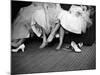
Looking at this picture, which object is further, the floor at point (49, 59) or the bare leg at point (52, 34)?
the bare leg at point (52, 34)

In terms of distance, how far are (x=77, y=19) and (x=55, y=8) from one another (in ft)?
1.39

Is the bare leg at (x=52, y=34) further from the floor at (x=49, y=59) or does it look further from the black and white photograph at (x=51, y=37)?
the floor at (x=49, y=59)

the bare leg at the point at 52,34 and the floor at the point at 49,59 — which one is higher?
the bare leg at the point at 52,34

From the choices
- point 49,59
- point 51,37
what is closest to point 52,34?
point 51,37

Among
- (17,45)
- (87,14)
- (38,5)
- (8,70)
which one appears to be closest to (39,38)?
(17,45)

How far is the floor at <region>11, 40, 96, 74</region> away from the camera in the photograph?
94.5 inches

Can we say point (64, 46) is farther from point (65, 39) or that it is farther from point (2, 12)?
point (2, 12)

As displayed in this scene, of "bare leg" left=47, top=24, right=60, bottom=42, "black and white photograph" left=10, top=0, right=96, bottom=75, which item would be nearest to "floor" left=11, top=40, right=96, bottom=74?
"black and white photograph" left=10, top=0, right=96, bottom=75

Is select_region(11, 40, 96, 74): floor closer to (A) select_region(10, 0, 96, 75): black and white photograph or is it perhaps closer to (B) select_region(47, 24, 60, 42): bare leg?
(A) select_region(10, 0, 96, 75): black and white photograph

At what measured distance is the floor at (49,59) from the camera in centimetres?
240

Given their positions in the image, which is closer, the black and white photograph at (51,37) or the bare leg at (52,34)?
the black and white photograph at (51,37)

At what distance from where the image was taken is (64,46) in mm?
2609

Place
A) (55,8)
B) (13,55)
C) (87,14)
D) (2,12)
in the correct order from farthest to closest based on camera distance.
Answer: (87,14)
(55,8)
(13,55)
(2,12)

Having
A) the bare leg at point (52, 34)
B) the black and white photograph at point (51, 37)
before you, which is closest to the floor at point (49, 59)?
the black and white photograph at point (51, 37)
